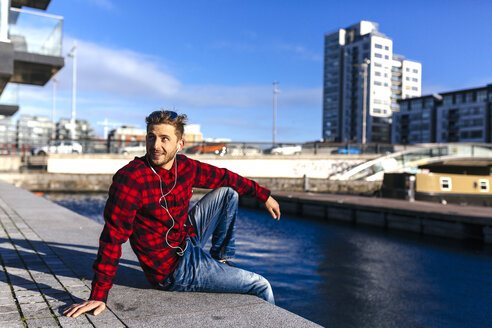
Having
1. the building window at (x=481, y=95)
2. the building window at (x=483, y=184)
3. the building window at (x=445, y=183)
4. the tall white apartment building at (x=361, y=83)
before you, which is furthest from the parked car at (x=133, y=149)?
the tall white apartment building at (x=361, y=83)

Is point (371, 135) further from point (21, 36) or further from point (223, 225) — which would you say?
point (223, 225)

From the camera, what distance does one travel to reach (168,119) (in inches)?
136

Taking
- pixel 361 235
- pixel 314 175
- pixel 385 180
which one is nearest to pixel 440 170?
pixel 314 175

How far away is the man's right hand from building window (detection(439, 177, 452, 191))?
22568mm

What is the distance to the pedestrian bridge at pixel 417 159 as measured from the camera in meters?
38.7

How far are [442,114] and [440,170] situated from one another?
64407 millimetres

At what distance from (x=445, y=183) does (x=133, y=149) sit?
2590 centimetres

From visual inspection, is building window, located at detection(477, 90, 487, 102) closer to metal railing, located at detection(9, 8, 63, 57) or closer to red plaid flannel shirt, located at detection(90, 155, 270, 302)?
metal railing, located at detection(9, 8, 63, 57)

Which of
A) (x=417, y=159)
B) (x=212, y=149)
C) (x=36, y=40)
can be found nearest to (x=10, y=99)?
(x=36, y=40)

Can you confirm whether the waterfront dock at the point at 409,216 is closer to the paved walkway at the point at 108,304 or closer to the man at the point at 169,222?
the paved walkway at the point at 108,304

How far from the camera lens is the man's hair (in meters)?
3.45

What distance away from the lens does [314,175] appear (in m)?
41.2

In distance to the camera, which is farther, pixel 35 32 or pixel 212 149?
pixel 212 149

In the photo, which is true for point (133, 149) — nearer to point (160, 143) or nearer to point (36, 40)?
point (36, 40)
